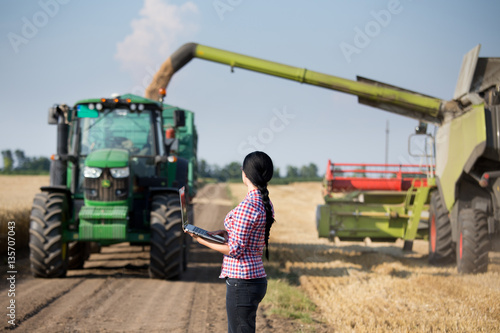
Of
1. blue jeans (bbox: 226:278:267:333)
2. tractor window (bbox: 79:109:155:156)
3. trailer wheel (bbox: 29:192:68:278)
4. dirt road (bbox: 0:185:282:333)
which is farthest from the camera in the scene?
tractor window (bbox: 79:109:155:156)

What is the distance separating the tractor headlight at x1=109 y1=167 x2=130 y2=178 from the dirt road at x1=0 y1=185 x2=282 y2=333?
5.12ft

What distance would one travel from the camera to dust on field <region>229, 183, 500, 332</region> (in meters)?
4.73

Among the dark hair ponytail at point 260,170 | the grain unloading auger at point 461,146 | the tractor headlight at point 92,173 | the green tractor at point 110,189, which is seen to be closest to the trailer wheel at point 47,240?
the green tractor at point 110,189

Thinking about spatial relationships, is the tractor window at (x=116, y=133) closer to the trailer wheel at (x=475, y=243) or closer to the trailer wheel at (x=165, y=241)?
the trailer wheel at (x=165, y=241)

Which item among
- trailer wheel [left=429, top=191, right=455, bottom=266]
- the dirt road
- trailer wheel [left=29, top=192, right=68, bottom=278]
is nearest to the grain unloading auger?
trailer wheel [left=429, top=191, right=455, bottom=266]

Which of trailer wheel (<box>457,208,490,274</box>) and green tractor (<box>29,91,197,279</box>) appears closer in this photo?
green tractor (<box>29,91,197,279</box>)

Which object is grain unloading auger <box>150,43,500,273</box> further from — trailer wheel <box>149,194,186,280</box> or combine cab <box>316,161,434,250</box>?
trailer wheel <box>149,194,186,280</box>

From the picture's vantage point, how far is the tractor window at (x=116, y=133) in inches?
321

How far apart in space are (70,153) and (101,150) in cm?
60

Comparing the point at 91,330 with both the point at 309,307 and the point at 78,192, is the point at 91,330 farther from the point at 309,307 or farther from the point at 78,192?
the point at 78,192

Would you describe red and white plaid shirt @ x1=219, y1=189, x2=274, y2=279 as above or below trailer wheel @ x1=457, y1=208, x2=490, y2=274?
above

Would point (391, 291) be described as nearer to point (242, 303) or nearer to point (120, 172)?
point (242, 303)

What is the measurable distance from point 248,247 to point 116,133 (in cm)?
579

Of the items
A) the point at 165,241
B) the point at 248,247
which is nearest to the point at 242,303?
the point at 248,247
